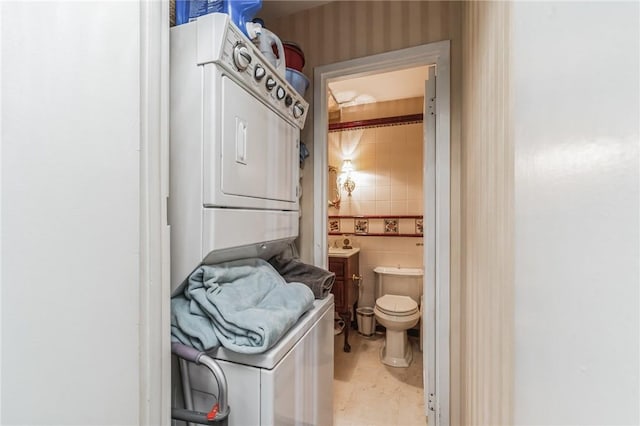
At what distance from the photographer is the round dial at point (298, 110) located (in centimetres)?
141

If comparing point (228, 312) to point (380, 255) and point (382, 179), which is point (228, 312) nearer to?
point (380, 255)

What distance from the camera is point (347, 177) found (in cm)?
338

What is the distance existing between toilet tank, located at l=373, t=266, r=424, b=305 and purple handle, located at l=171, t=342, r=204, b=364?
2477 mm

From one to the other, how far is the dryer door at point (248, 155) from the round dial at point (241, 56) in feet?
0.21

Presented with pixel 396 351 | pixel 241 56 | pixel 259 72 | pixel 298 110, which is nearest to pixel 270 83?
pixel 259 72

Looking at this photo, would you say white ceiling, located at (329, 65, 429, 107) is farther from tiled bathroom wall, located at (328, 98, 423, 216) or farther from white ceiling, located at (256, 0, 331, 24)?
white ceiling, located at (256, 0, 331, 24)

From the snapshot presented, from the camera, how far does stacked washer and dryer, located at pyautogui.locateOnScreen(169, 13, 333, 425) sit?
81cm
